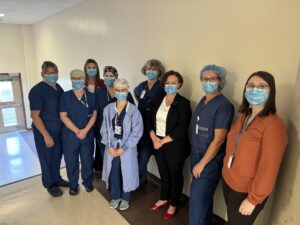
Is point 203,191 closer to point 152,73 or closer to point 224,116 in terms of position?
point 224,116

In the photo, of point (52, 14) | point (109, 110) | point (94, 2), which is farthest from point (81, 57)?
point (109, 110)

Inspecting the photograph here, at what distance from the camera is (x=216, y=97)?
167 cm

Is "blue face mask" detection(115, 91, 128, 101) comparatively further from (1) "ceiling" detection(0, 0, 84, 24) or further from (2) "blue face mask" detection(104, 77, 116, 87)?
(1) "ceiling" detection(0, 0, 84, 24)

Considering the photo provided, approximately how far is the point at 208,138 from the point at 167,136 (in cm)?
42

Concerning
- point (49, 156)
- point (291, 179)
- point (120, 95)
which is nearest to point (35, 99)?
point (49, 156)

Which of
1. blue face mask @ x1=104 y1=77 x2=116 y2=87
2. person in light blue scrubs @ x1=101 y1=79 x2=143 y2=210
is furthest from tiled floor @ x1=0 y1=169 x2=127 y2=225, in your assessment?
blue face mask @ x1=104 y1=77 x2=116 y2=87

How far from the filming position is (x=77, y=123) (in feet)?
7.50

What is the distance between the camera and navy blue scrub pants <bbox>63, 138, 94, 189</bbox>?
232 cm

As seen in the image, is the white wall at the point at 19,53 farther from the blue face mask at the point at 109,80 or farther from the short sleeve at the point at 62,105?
the blue face mask at the point at 109,80

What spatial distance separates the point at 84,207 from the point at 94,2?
2891mm

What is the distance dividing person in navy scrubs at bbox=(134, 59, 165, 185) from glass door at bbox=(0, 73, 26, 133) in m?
4.76

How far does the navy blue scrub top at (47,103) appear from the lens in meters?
2.22

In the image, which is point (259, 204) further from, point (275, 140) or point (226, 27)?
point (226, 27)

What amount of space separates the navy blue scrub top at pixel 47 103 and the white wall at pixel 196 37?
41.3 inches
